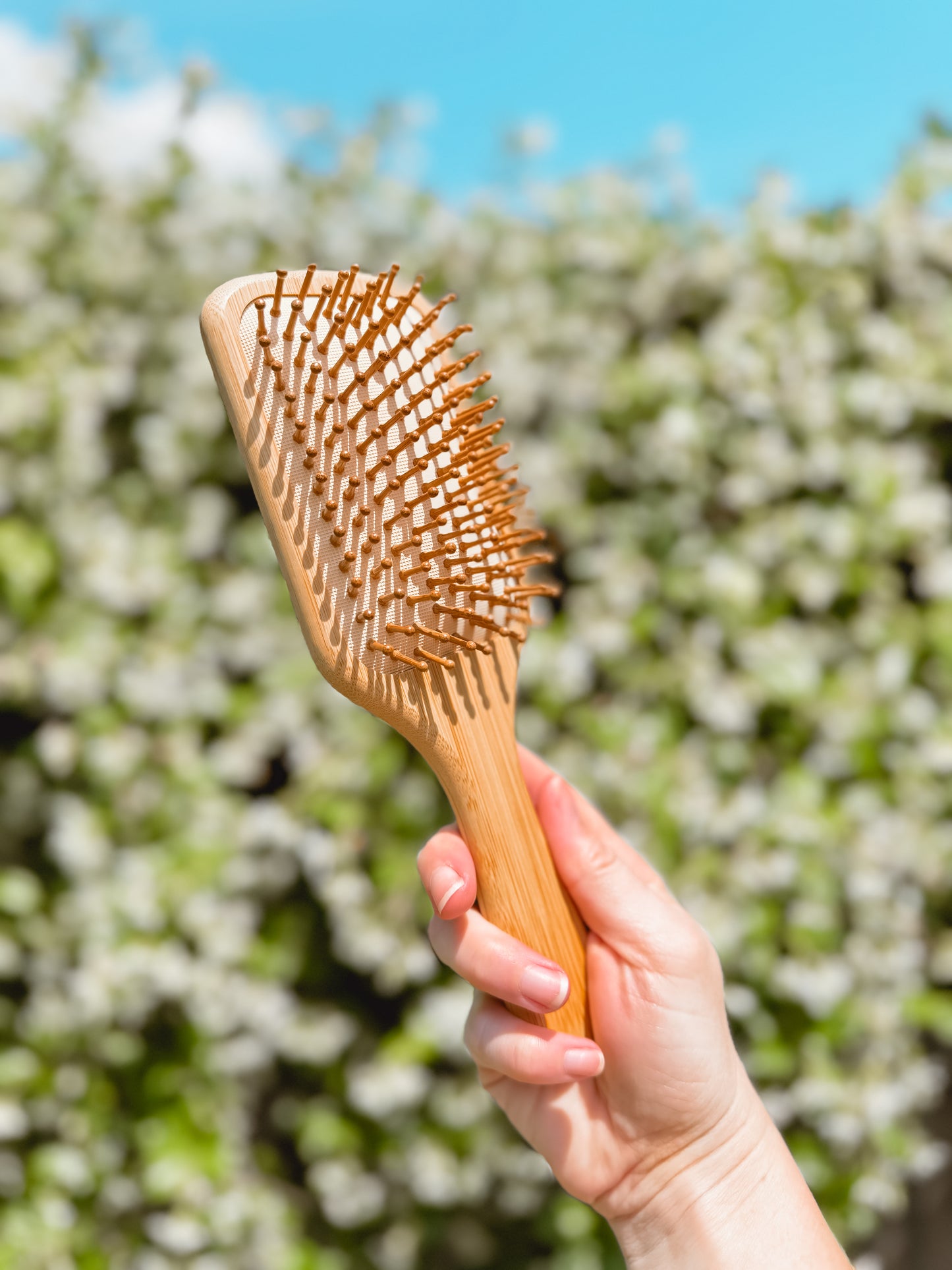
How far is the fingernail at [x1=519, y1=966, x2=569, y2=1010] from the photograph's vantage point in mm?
821

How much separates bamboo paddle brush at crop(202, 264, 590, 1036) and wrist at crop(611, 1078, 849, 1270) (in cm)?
19

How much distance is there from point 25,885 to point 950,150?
1.99m

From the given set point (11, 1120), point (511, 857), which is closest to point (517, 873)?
point (511, 857)

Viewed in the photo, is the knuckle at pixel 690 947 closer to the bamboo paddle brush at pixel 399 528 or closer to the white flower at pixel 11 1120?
the bamboo paddle brush at pixel 399 528

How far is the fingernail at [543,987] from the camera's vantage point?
2.69ft

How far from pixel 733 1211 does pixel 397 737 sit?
755 mm

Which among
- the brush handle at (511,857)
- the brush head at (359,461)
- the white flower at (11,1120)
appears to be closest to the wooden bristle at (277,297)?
the brush head at (359,461)

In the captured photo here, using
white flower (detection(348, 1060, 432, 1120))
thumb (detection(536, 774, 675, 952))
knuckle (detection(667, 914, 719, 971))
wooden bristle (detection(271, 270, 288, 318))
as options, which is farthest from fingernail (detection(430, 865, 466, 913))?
white flower (detection(348, 1060, 432, 1120))

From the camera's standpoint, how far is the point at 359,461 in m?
0.77

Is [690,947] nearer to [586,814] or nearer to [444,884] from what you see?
[586,814]

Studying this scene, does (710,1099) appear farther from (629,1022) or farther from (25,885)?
(25,885)

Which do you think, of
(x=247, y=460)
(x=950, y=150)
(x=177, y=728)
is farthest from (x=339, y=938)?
(x=950, y=150)

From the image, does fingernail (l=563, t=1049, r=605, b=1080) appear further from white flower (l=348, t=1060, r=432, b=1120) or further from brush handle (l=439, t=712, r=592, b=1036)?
white flower (l=348, t=1060, r=432, b=1120)

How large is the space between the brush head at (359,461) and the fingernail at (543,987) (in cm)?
28
